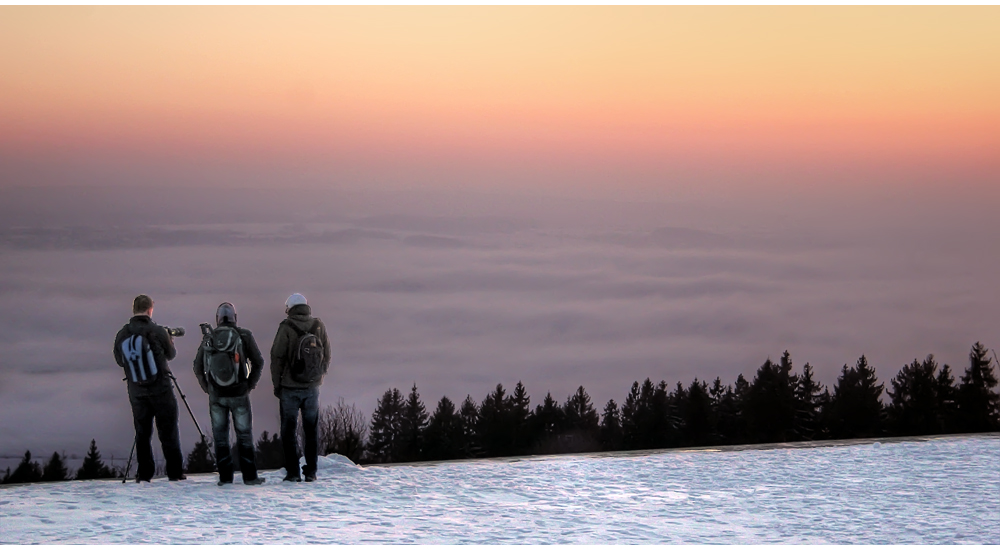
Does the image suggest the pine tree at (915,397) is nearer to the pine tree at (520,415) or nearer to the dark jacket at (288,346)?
the pine tree at (520,415)

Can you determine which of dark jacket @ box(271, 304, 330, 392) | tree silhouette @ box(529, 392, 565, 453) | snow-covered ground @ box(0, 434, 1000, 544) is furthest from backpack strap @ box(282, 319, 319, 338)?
tree silhouette @ box(529, 392, 565, 453)

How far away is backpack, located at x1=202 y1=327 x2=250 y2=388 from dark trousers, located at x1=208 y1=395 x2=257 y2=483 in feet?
0.73

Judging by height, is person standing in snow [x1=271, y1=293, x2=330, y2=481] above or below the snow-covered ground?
above

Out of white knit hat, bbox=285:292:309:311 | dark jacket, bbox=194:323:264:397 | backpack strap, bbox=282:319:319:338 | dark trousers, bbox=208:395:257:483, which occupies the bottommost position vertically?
dark trousers, bbox=208:395:257:483

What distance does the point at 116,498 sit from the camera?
34.2 feet

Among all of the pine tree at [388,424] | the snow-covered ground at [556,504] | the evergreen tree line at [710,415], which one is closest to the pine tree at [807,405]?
the evergreen tree line at [710,415]

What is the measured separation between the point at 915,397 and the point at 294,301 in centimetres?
5311

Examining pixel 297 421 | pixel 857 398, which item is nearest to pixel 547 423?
pixel 857 398

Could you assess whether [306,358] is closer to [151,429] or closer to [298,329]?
[298,329]

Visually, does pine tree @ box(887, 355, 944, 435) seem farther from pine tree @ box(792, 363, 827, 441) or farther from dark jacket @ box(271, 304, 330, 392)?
dark jacket @ box(271, 304, 330, 392)

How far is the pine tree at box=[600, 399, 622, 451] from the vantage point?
208ft

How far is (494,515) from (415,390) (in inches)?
1856

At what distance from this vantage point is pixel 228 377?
10945 millimetres

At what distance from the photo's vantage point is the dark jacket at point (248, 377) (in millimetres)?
11023
